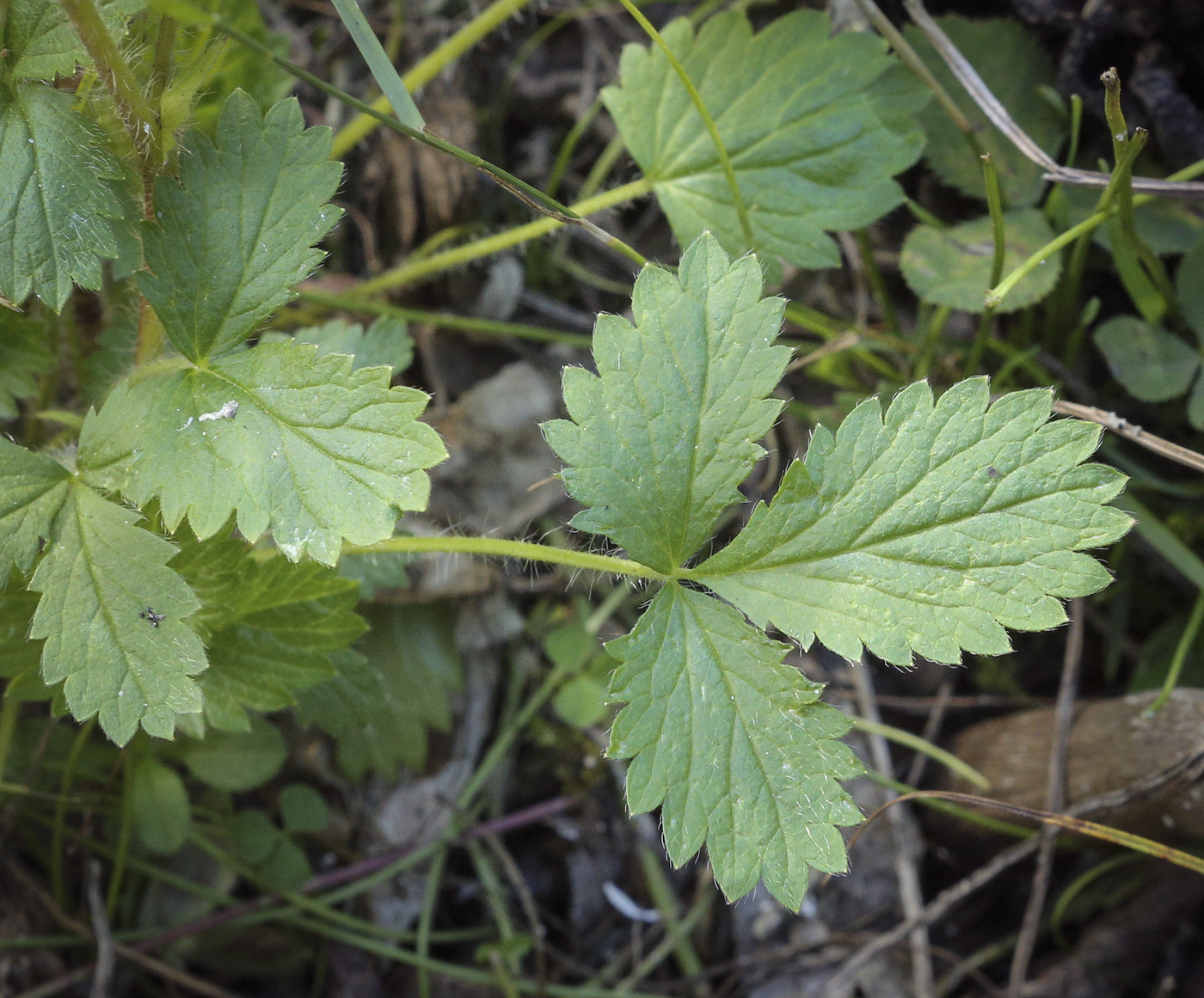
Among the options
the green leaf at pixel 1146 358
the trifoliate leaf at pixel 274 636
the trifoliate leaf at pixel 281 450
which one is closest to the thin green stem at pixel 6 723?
the trifoliate leaf at pixel 274 636

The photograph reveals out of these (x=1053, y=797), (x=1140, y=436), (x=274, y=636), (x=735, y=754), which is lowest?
(x=1053, y=797)

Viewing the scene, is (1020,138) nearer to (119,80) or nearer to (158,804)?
(119,80)

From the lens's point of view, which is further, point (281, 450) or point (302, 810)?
point (302, 810)

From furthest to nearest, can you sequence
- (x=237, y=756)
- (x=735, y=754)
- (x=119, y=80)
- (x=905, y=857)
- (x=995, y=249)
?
(x=905, y=857) < (x=237, y=756) < (x=995, y=249) < (x=735, y=754) < (x=119, y=80)

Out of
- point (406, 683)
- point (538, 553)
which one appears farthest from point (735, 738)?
point (406, 683)

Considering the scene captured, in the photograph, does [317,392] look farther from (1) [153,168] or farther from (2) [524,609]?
(2) [524,609]

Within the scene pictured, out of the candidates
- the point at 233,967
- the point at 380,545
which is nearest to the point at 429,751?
the point at 233,967
